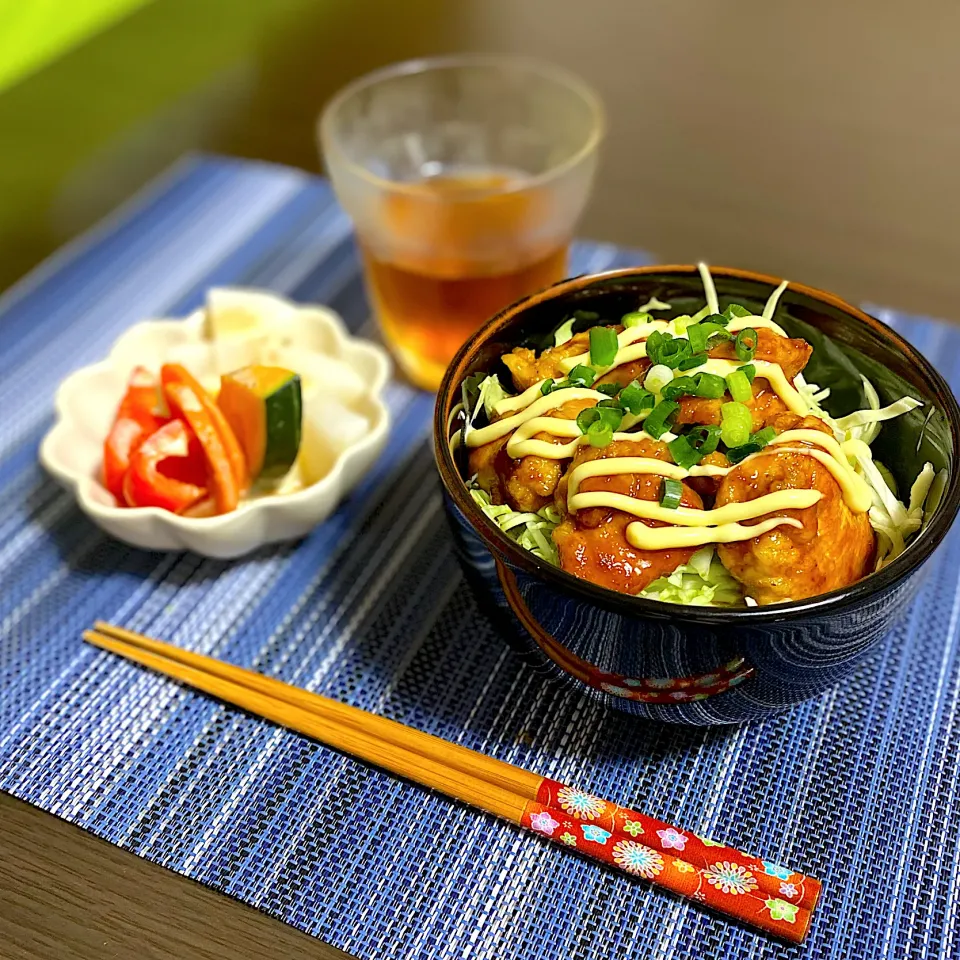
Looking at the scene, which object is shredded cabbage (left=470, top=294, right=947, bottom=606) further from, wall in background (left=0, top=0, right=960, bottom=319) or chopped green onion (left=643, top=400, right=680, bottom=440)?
wall in background (left=0, top=0, right=960, bottom=319)

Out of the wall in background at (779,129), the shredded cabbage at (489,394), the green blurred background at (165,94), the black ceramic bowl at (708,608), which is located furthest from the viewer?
the green blurred background at (165,94)

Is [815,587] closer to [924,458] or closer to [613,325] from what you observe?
[924,458]

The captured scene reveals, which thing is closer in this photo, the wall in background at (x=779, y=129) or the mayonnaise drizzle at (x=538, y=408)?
the mayonnaise drizzle at (x=538, y=408)

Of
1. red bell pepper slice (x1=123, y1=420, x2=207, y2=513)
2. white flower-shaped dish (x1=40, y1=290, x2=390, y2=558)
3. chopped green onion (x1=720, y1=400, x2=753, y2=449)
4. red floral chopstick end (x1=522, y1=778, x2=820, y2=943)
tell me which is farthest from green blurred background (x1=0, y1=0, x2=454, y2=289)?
red floral chopstick end (x1=522, y1=778, x2=820, y2=943)

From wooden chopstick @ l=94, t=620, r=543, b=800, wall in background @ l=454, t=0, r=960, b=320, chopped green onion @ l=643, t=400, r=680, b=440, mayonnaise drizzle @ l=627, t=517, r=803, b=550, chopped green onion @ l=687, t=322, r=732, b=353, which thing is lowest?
wall in background @ l=454, t=0, r=960, b=320

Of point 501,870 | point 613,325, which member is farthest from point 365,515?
point 501,870

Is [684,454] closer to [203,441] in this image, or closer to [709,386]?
[709,386]

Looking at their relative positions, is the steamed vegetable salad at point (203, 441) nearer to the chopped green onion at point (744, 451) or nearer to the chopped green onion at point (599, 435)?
the chopped green onion at point (599, 435)

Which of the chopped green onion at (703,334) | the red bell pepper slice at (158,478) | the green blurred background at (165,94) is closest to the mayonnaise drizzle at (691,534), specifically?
the chopped green onion at (703,334)
